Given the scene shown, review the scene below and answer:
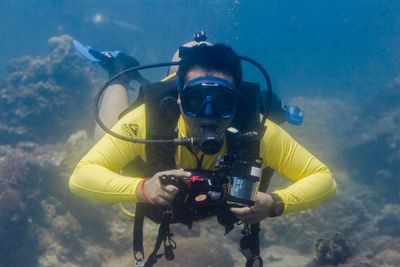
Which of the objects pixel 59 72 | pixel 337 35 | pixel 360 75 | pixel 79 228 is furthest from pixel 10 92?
pixel 337 35

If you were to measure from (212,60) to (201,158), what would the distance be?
1046 millimetres

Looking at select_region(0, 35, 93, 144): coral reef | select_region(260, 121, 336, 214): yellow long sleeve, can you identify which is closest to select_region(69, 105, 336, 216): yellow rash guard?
select_region(260, 121, 336, 214): yellow long sleeve

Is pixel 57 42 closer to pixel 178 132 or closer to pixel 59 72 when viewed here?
pixel 59 72

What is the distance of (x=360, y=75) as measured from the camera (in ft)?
172

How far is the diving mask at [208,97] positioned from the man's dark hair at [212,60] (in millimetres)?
152

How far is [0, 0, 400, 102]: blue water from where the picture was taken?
103 feet

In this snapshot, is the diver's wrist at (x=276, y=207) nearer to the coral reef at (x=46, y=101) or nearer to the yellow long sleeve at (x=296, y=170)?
the yellow long sleeve at (x=296, y=170)

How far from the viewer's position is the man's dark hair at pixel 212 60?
2369 millimetres

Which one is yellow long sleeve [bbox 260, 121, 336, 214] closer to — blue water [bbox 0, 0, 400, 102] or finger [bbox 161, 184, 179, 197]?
finger [bbox 161, 184, 179, 197]

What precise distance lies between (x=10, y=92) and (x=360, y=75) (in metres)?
62.0

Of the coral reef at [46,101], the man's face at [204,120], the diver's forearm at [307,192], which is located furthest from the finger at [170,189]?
the coral reef at [46,101]

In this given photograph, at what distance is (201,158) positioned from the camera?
8.46ft

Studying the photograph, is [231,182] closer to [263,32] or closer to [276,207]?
[276,207]

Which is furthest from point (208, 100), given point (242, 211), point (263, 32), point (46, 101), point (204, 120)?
point (263, 32)
